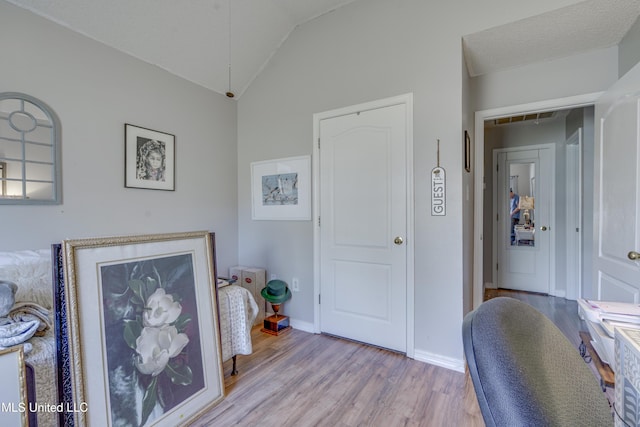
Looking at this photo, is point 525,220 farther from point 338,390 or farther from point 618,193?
point 338,390

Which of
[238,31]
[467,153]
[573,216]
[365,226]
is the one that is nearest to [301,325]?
[365,226]

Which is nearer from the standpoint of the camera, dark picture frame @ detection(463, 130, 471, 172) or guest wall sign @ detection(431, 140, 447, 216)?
guest wall sign @ detection(431, 140, 447, 216)

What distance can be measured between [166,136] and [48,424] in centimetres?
222

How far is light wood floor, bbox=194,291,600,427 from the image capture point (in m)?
1.68

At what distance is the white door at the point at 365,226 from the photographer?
2.43 metres

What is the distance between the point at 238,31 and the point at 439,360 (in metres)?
3.31

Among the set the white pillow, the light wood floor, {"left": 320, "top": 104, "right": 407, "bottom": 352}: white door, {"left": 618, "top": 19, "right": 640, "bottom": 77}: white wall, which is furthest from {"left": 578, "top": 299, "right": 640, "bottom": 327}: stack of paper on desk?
the white pillow

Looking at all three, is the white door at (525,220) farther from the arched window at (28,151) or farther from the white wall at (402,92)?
the arched window at (28,151)

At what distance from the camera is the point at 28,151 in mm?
1963

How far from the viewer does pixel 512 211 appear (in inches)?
173

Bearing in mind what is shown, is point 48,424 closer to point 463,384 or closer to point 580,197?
point 463,384

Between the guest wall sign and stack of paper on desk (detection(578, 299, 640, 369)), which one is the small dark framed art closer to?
the guest wall sign

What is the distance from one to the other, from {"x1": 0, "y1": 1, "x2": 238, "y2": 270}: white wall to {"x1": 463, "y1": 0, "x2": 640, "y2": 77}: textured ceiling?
8.44ft

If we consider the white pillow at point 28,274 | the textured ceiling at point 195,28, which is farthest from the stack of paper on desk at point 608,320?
the textured ceiling at point 195,28
